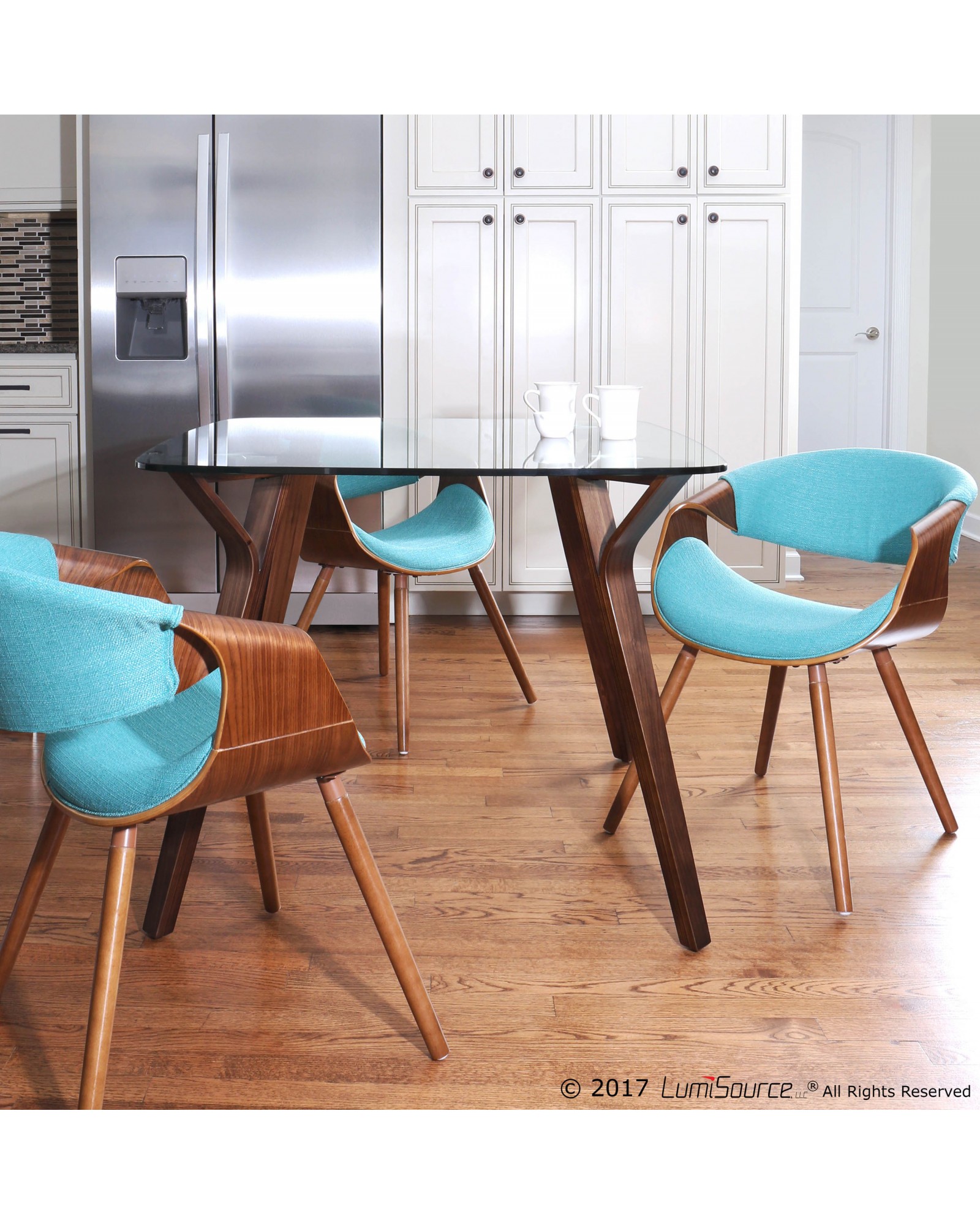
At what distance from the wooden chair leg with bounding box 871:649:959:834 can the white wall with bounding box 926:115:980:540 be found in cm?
360

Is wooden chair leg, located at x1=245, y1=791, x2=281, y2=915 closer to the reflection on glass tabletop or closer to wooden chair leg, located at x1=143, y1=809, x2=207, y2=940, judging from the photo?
wooden chair leg, located at x1=143, y1=809, x2=207, y2=940

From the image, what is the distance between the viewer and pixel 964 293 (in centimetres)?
521

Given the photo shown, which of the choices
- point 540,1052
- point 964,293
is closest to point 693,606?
point 540,1052

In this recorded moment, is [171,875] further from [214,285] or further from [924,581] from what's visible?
[214,285]

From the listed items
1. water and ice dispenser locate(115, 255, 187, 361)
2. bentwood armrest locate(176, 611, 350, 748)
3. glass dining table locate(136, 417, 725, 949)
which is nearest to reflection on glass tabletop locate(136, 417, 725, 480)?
glass dining table locate(136, 417, 725, 949)

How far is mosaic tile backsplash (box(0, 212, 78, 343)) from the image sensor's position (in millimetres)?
3889

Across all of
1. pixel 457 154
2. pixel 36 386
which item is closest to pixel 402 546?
pixel 457 154

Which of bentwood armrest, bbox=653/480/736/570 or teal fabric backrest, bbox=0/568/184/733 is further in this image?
bentwood armrest, bbox=653/480/736/570

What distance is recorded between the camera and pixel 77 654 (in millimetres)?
1015

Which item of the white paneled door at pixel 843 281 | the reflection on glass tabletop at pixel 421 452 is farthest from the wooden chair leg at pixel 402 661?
the white paneled door at pixel 843 281

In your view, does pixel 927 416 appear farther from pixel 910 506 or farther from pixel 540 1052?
pixel 540 1052

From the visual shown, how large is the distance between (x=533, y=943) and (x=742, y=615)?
27.0 inches

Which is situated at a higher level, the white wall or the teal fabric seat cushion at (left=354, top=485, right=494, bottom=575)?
the white wall
